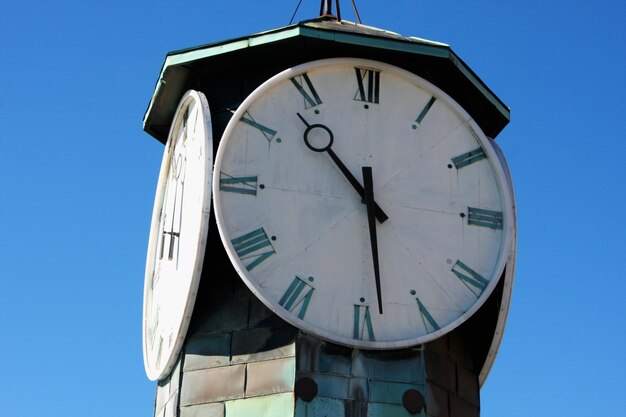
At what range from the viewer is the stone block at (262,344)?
492 inches

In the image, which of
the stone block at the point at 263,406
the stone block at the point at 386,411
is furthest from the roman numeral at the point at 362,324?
the stone block at the point at 263,406

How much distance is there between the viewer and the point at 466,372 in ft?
44.1

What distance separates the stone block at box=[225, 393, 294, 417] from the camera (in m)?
12.2

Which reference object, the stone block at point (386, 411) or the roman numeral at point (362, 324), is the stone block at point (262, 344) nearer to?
the roman numeral at point (362, 324)

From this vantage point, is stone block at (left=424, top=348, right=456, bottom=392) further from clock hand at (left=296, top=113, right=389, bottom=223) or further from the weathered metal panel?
clock hand at (left=296, top=113, right=389, bottom=223)

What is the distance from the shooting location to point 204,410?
12648 mm

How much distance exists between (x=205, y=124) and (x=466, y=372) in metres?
3.31

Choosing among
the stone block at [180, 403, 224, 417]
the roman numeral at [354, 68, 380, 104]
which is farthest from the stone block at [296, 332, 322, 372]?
the roman numeral at [354, 68, 380, 104]

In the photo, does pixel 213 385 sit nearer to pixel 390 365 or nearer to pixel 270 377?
pixel 270 377

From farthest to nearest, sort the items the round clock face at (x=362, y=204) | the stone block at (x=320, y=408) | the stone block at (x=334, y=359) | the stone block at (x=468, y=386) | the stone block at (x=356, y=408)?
the stone block at (x=468, y=386)
the round clock face at (x=362, y=204)
the stone block at (x=334, y=359)
the stone block at (x=356, y=408)
the stone block at (x=320, y=408)

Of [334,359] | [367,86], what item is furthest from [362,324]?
[367,86]

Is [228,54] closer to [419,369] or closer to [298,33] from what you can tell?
[298,33]

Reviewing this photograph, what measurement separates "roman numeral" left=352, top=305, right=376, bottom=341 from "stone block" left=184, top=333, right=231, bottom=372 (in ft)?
3.78

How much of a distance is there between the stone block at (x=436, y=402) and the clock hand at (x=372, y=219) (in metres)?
0.82
